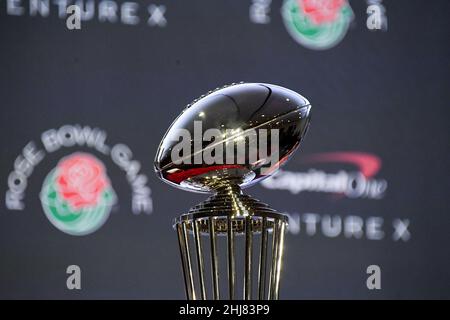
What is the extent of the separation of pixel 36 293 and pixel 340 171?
1.45 metres

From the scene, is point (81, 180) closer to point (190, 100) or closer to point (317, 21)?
point (190, 100)

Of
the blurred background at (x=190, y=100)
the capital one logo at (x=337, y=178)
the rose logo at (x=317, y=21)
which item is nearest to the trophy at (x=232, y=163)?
the blurred background at (x=190, y=100)

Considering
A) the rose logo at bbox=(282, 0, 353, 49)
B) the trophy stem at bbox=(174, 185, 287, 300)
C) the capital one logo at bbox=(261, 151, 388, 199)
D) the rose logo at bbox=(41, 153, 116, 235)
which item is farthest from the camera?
the rose logo at bbox=(282, 0, 353, 49)

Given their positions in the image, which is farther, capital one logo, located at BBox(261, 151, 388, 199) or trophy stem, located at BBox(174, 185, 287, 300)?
capital one logo, located at BBox(261, 151, 388, 199)

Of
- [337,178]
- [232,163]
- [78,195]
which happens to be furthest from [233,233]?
[337,178]

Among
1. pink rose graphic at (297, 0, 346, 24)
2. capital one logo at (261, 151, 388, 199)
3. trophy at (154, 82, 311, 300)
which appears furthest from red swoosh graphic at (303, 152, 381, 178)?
trophy at (154, 82, 311, 300)

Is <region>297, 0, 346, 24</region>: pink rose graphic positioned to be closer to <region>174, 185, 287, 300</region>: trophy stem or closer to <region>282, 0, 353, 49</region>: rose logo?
<region>282, 0, 353, 49</region>: rose logo

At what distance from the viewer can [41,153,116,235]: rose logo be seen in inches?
126

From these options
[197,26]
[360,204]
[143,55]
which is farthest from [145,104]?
[360,204]

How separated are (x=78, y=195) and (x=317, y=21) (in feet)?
4.53

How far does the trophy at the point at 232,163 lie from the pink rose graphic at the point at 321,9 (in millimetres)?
2509

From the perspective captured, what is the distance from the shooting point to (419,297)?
3.56 metres

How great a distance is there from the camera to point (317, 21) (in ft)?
11.6

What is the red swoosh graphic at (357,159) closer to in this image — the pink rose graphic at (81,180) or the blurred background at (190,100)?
the blurred background at (190,100)
